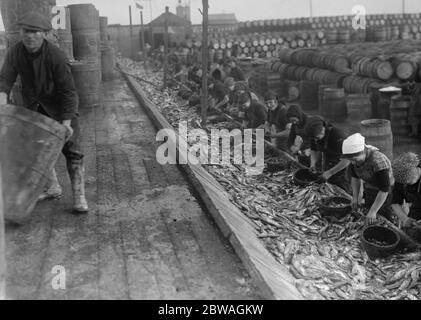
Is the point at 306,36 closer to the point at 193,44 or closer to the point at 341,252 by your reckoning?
the point at 193,44

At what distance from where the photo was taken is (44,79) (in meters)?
4.73

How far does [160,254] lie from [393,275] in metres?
2.59

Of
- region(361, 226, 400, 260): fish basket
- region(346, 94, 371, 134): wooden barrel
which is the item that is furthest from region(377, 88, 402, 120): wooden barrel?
region(361, 226, 400, 260): fish basket

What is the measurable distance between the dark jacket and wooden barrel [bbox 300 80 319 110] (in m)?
15.4

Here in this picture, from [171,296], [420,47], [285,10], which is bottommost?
[171,296]

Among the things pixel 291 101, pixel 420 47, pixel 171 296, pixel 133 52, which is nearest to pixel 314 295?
pixel 171 296

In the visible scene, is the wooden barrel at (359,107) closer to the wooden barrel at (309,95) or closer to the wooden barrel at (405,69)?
the wooden barrel at (405,69)

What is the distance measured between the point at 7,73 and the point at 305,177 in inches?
192

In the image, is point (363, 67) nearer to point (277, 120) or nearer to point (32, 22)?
point (277, 120)

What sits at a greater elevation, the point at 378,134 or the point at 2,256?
the point at 378,134

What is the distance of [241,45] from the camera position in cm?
3478

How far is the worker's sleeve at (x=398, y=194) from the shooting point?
607 centimetres

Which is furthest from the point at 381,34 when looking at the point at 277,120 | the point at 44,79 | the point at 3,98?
the point at 3,98
